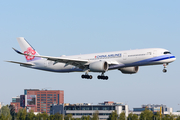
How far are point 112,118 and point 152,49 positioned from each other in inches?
2840

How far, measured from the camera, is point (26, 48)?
87188 mm

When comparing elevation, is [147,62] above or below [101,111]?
above

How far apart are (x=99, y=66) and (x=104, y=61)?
1504 mm

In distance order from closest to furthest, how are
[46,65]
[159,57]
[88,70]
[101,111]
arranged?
[159,57]
[88,70]
[46,65]
[101,111]

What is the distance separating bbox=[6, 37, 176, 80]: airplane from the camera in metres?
67.7

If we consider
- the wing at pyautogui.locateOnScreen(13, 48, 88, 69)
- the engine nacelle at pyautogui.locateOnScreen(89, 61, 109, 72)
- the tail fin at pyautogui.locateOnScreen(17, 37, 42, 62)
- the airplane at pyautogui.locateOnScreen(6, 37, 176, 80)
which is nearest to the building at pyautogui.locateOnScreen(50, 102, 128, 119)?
the tail fin at pyautogui.locateOnScreen(17, 37, 42, 62)

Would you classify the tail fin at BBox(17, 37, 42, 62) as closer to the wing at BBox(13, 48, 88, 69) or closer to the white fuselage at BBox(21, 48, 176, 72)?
the white fuselage at BBox(21, 48, 176, 72)

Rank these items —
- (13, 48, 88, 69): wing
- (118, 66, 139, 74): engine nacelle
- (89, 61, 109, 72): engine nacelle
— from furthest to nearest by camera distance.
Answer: (118, 66, 139, 74): engine nacelle → (13, 48, 88, 69): wing → (89, 61, 109, 72): engine nacelle

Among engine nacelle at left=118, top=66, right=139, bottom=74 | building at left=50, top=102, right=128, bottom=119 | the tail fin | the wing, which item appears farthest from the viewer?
building at left=50, top=102, right=128, bottom=119

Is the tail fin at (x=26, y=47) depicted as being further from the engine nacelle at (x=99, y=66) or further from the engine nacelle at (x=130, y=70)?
the engine nacelle at (x=130, y=70)

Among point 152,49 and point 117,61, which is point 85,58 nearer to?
point 117,61

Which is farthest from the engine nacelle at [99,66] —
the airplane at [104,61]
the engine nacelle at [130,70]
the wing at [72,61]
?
the engine nacelle at [130,70]

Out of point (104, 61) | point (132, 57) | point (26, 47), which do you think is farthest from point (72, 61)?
point (26, 47)

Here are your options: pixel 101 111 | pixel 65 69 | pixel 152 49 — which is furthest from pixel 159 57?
pixel 101 111
